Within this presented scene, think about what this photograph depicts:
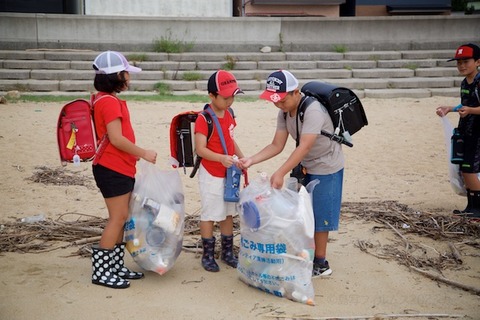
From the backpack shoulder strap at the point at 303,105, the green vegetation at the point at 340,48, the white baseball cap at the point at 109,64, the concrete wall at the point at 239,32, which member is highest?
the concrete wall at the point at 239,32

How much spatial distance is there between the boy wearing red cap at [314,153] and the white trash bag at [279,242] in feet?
0.55

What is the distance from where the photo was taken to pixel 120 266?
4410mm

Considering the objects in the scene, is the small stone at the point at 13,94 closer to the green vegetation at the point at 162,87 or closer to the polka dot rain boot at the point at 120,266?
the green vegetation at the point at 162,87

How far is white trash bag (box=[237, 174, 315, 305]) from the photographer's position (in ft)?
13.3

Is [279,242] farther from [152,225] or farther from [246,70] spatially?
[246,70]

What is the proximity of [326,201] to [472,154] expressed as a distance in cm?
219

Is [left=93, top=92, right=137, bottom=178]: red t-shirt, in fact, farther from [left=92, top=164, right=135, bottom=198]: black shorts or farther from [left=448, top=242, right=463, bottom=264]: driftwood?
[left=448, top=242, right=463, bottom=264]: driftwood

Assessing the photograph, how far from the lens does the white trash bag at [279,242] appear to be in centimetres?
405

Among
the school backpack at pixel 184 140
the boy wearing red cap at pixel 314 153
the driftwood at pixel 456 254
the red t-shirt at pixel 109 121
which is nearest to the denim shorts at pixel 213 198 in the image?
the school backpack at pixel 184 140

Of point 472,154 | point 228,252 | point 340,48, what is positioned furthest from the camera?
point 340,48

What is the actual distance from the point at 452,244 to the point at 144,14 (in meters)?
14.2

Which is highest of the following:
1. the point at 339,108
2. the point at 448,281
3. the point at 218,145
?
the point at 339,108

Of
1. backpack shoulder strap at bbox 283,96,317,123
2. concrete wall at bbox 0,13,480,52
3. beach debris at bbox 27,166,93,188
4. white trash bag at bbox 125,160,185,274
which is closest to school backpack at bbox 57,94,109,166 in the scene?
white trash bag at bbox 125,160,185,274

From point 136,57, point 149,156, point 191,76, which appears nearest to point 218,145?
point 149,156
